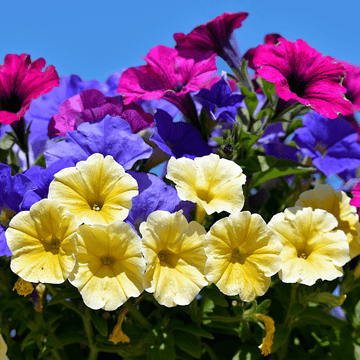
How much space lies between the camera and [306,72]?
2.53ft

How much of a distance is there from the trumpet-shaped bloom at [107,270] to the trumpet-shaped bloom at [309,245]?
233 millimetres

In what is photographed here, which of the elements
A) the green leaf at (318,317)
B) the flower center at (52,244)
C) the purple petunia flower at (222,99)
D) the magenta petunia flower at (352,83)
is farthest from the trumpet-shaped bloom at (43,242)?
the magenta petunia flower at (352,83)

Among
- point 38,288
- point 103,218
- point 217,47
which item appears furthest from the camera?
point 217,47

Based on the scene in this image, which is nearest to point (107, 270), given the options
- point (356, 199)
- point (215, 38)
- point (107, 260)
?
point (107, 260)

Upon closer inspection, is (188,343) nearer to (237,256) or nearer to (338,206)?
(237,256)

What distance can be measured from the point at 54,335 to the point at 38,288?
94mm

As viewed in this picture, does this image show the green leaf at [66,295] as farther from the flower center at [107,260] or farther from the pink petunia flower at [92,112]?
the pink petunia flower at [92,112]

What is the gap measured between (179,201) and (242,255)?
138 millimetres

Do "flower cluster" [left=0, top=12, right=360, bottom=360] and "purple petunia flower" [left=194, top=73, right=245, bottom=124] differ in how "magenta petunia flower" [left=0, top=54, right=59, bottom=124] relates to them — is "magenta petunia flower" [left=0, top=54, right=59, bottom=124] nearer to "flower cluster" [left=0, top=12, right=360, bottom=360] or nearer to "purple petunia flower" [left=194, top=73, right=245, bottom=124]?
"flower cluster" [left=0, top=12, right=360, bottom=360]

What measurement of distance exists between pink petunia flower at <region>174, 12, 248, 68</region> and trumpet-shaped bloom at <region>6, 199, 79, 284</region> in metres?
0.45

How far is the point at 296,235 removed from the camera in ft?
2.26

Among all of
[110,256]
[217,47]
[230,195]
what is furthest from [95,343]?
[217,47]

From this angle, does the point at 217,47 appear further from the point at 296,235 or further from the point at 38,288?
the point at 38,288

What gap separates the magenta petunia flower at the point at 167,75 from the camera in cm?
78
